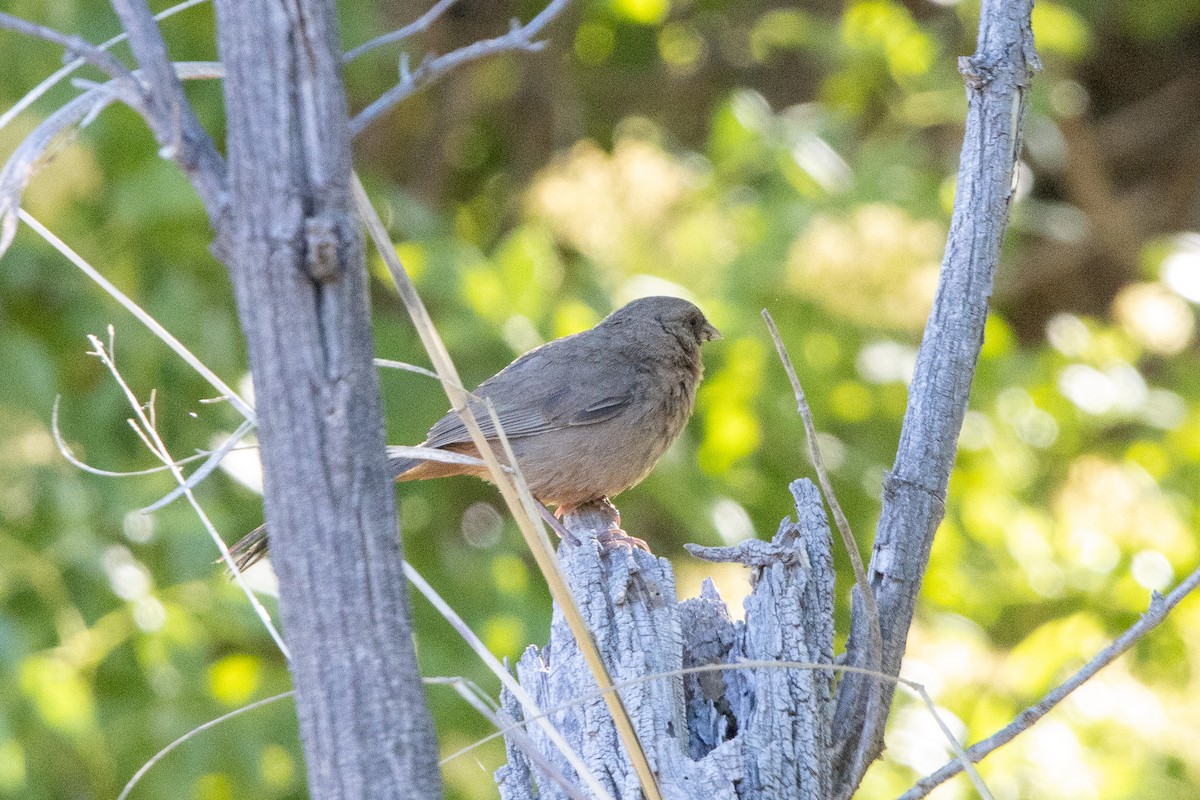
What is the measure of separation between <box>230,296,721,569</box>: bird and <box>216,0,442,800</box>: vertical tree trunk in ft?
10.7

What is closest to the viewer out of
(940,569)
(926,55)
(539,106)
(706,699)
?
(706,699)

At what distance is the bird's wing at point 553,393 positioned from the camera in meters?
5.24

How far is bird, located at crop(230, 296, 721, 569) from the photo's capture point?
507cm

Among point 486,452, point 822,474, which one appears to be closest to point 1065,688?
point 822,474

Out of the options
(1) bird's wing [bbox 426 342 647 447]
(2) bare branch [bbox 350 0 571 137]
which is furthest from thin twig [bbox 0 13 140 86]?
(1) bird's wing [bbox 426 342 647 447]

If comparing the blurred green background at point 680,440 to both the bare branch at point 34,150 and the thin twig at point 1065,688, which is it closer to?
the thin twig at point 1065,688

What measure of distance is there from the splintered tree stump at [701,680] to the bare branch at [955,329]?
129 millimetres

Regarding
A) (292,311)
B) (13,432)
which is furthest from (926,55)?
(292,311)

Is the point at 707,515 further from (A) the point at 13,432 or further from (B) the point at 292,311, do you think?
(B) the point at 292,311

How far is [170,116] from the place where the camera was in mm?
1510

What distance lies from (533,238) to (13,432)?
2.39 m

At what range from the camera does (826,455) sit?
6.02 meters

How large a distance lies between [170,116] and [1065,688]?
→ 65.7 inches

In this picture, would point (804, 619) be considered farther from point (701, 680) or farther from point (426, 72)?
point (426, 72)
